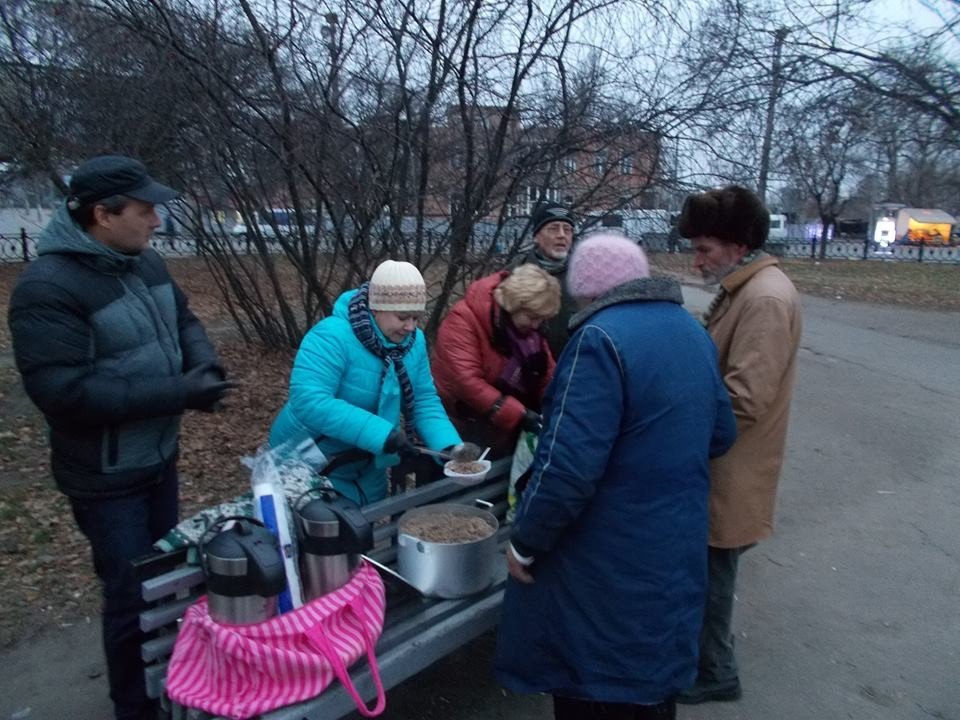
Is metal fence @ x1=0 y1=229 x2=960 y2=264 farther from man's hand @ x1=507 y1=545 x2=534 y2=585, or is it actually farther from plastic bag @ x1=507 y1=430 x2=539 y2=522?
man's hand @ x1=507 y1=545 x2=534 y2=585

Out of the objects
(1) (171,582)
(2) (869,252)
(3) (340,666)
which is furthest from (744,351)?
(2) (869,252)

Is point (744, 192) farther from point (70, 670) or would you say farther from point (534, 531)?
point (70, 670)

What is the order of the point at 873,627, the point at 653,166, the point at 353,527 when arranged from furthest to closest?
the point at 653,166
the point at 873,627
the point at 353,527

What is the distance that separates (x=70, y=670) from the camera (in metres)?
3.11

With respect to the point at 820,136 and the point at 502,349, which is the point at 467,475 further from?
the point at 820,136

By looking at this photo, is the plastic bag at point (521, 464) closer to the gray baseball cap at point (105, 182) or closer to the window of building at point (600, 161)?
the gray baseball cap at point (105, 182)

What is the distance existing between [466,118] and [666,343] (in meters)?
3.69

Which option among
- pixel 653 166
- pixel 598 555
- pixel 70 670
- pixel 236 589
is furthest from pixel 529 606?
pixel 653 166

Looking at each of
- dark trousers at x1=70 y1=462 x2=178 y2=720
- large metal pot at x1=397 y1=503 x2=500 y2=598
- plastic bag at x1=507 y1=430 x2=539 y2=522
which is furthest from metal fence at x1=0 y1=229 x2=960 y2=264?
large metal pot at x1=397 y1=503 x2=500 y2=598

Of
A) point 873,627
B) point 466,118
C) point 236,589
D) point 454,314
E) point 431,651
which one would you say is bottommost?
point 873,627

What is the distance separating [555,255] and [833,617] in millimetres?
2163

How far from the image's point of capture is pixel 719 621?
2951mm

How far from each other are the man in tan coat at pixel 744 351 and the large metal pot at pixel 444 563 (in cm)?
83

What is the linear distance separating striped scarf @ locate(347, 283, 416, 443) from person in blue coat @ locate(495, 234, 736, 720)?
90 centimetres
